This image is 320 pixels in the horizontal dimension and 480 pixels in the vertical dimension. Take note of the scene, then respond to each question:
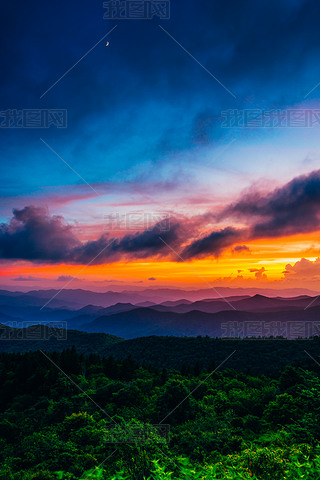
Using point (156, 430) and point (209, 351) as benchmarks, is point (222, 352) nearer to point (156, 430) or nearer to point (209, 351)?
point (209, 351)

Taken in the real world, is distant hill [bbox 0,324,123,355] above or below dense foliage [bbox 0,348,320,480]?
below

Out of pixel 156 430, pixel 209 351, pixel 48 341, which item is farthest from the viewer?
pixel 48 341

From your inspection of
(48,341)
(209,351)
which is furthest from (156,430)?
(48,341)

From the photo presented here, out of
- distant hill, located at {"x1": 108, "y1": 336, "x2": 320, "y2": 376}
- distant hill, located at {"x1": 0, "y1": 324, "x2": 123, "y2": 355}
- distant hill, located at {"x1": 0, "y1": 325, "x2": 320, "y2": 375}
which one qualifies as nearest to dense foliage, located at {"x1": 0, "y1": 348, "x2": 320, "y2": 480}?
distant hill, located at {"x1": 0, "y1": 325, "x2": 320, "y2": 375}

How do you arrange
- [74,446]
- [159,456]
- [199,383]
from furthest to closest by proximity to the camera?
[199,383]
[74,446]
[159,456]

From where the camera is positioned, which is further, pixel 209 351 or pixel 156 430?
pixel 209 351

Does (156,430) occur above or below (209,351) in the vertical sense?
above

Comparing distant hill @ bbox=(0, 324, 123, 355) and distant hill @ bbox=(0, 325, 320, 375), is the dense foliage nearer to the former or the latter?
distant hill @ bbox=(0, 325, 320, 375)

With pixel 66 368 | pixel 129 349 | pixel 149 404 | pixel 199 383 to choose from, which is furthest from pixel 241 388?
pixel 129 349

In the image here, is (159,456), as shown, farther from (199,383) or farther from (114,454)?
(199,383)
